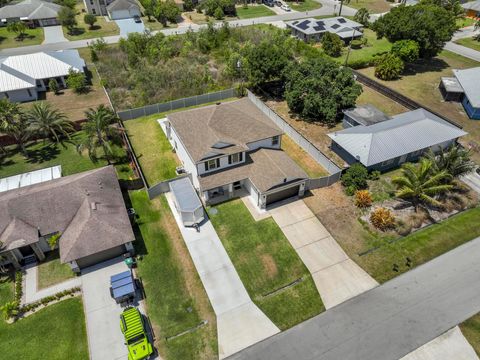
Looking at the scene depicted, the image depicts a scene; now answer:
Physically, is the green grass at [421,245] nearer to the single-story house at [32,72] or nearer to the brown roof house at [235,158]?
the brown roof house at [235,158]

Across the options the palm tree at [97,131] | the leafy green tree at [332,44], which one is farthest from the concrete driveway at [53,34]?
the leafy green tree at [332,44]

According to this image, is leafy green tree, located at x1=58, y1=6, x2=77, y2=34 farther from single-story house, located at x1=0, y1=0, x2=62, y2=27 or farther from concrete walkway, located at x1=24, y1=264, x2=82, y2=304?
concrete walkway, located at x1=24, y1=264, x2=82, y2=304

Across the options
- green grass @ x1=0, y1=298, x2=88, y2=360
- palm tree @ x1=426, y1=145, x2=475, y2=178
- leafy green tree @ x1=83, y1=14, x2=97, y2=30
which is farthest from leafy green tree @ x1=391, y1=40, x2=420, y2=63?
leafy green tree @ x1=83, y1=14, x2=97, y2=30

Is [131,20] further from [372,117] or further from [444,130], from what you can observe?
[444,130]

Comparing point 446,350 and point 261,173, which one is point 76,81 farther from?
point 446,350

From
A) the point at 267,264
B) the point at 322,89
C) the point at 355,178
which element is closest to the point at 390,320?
the point at 267,264

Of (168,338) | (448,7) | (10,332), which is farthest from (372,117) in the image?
(448,7)
